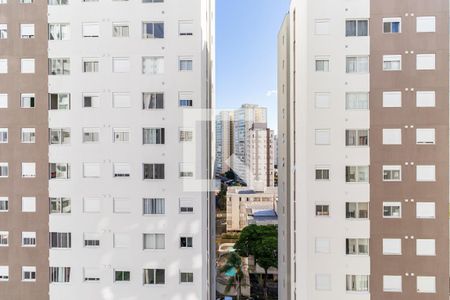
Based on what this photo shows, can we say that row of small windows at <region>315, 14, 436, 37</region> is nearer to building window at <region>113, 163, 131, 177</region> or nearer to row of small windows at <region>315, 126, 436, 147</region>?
row of small windows at <region>315, 126, 436, 147</region>

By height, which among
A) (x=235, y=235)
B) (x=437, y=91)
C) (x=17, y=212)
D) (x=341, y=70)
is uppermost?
(x=341, y=70)

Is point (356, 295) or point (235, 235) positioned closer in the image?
point (356, 295)

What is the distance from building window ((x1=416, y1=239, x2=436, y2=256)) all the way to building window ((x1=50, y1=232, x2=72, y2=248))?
1584 centimetres

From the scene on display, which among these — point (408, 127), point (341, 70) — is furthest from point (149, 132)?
point (408, 127)

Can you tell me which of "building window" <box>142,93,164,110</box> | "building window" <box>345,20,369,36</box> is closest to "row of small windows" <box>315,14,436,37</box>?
"building window" <box>345,20,369,36</box>

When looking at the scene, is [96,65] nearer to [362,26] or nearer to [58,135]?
[58,135]

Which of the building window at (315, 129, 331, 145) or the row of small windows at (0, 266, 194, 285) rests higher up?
the building window at (315, 129, 331, 145)

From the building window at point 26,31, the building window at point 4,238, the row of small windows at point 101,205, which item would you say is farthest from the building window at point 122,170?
the building window at point 26,31

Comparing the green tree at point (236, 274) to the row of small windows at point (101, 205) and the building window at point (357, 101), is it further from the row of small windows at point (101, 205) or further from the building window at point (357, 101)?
the building window at point (357, 101)

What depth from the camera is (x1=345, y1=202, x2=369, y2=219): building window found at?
476 inches

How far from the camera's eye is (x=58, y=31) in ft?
40.9

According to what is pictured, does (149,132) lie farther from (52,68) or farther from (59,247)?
(59,247)

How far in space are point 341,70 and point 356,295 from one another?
1023 cm

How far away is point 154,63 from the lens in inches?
486
